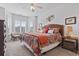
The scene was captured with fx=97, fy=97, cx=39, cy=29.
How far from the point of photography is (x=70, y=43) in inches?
88.5

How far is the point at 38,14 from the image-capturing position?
223 centimetres

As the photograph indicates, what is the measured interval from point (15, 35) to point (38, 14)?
27.7 inches

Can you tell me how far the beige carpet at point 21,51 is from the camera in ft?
7.06

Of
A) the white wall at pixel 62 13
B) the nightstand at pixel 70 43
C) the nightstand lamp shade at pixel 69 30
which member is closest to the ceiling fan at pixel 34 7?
the white wall at pixel 62 13

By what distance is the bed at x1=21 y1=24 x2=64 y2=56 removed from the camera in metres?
2.19

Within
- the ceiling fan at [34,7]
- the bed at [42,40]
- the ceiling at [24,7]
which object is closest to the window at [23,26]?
the bed at [42,40]

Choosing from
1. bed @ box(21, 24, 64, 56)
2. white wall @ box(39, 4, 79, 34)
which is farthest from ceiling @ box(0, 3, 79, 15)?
bed @ box(21, 24, 64, 56)

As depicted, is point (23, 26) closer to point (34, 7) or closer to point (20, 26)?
point (20, 26)

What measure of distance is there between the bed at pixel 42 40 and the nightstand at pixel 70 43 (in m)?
0.11

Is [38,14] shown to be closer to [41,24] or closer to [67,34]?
[41,24]

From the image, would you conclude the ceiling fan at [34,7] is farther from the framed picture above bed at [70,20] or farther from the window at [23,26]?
the framed picture above bed at [70,20]

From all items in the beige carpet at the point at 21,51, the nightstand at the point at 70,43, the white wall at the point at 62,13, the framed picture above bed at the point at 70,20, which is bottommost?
the beige carpet at the point at 21,51

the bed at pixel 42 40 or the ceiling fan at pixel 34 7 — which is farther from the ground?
the ceiling fan at pixel 34 7

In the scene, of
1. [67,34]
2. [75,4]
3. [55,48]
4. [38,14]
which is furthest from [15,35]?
[75,4]
